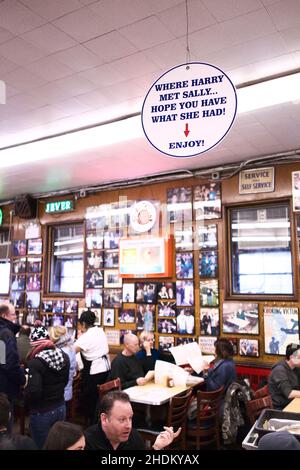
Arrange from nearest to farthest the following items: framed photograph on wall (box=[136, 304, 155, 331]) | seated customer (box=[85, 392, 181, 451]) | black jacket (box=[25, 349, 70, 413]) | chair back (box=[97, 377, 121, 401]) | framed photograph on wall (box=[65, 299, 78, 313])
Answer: seated customer (box=[85, 392, 181, 451]) < black jacket (box=[25, 349, 70, 413]) < chair back (box=[97, 377, 121, 401]) < framed photograph on wall (box=[136, 304, 155, 331]) < framed photograph on wall (box=[65, 299, 78, 313])

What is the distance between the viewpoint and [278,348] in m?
5.16

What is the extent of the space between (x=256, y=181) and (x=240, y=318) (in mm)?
1825

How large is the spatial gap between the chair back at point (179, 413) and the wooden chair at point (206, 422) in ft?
0.32

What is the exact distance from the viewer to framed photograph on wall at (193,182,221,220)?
19.0 feet

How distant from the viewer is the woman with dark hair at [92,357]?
201 inches

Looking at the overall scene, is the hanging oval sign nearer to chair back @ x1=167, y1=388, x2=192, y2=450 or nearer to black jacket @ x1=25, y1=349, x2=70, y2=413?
black jacket @ x1=25, y1=349, x2=70, y2=413

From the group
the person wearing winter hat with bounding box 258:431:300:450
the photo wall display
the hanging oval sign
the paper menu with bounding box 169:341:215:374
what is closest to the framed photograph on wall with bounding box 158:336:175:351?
the paper menu with bounding box 169:341:215:374

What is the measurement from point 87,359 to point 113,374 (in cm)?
63

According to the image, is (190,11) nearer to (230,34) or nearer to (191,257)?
(230,34)

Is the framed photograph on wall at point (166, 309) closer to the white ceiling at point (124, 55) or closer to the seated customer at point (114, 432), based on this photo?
the white ceiling at point (124, 55)

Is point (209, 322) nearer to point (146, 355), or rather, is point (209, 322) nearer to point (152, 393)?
point (146, 355)

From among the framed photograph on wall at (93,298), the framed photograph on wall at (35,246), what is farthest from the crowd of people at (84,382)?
→ the framed photograph on wall at (35,246)

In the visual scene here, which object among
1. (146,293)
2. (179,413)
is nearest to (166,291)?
(146,293)

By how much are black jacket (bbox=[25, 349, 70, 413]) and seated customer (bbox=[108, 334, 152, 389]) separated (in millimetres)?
1152
